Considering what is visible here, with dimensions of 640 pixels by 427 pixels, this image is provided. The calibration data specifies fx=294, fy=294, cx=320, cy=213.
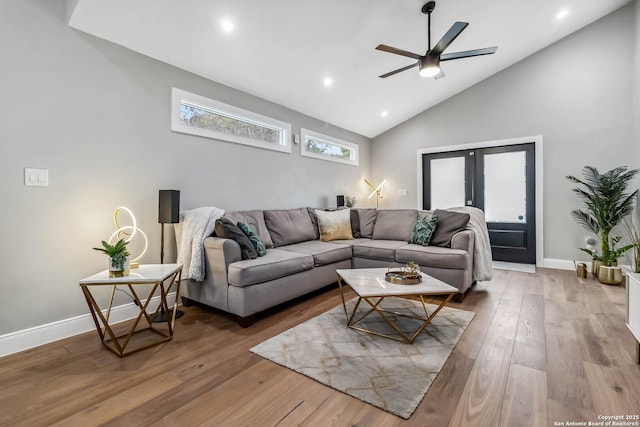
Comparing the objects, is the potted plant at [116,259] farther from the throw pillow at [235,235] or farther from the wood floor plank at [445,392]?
the wood floor plank at [445,392]

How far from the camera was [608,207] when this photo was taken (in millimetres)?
3877

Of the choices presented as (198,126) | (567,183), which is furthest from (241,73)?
(567,183)

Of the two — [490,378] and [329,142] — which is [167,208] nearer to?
[490,378]

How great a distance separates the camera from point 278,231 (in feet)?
12.2

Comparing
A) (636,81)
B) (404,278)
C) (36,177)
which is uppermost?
(636,81)

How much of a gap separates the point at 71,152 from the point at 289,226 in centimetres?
229

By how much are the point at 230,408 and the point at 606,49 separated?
20.5 ft

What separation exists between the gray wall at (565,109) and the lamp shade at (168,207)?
4863 millimetres

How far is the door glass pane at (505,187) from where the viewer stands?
4852 mm

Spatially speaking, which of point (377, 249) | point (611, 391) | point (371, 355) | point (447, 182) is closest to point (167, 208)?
point (371, 355)

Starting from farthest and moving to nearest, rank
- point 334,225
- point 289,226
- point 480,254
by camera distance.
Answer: point 334,225 → point 289,226 → point 480,254

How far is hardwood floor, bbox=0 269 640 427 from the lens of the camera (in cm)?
141

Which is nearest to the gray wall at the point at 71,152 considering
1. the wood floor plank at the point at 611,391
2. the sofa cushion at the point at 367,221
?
the sofa cushion at the point at 367,221

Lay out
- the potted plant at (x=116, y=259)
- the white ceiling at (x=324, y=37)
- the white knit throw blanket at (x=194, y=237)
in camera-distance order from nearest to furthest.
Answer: the potted plant at (x=116, y=259) < the white ceiling at (x=324, y=37) < the white knit throw blanket at (x=194, y=237)
